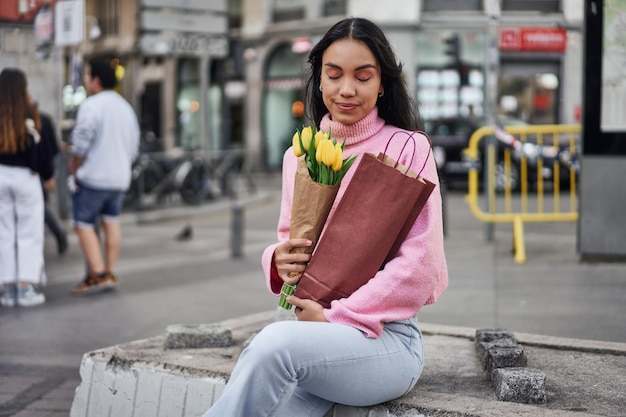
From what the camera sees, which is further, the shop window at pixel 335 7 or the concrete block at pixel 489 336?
the shop window at pixel 335 7

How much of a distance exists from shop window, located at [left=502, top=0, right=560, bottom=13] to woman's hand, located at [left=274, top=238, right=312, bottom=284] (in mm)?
29364

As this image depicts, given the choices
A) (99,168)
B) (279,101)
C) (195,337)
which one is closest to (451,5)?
(279,101)

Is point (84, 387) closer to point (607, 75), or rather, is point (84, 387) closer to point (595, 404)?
point (595, 404)

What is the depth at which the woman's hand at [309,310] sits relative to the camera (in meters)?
3.41

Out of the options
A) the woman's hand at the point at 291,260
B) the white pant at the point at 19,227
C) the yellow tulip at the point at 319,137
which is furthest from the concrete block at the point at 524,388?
the white pant at the point at 19,227

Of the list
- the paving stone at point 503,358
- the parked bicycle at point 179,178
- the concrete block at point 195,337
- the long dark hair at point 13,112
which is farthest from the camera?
the parked bicycle at point 179,178

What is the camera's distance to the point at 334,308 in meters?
3.39

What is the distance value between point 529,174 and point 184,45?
6.75 m

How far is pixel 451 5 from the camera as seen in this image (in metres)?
32.0

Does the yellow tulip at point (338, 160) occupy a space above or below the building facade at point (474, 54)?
below

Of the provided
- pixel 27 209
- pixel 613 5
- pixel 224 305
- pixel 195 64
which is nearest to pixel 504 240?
pixel 613 5

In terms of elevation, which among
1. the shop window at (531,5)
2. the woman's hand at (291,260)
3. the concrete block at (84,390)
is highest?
the shop window at (531,5)

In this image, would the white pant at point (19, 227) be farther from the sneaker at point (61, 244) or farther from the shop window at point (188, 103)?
the shop window at point (188, 103)

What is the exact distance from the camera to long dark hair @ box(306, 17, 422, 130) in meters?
3.60
